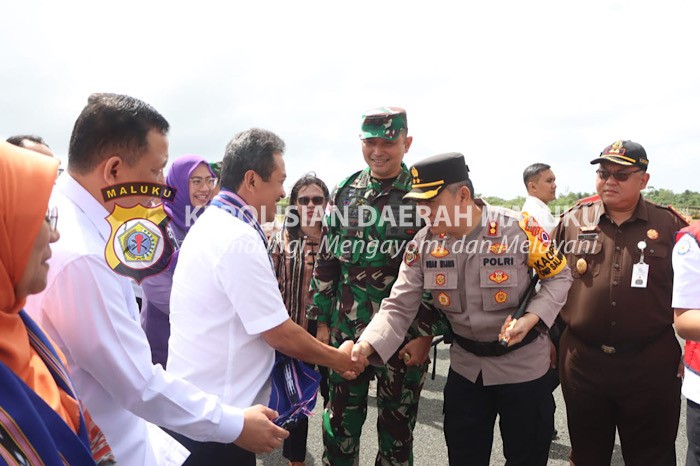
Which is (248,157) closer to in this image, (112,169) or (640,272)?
(112,169)

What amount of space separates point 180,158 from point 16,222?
3.41m

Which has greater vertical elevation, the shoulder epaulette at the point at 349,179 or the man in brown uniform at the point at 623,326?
the shoulder epaulette at the point at 349,179

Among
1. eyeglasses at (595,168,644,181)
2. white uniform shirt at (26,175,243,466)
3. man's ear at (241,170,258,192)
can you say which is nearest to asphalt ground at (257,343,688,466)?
eyeglasses at (595,168,644,181)

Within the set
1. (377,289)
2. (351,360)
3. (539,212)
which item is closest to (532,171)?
(539,212)

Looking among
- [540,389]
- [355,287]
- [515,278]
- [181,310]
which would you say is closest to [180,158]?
[355,287]

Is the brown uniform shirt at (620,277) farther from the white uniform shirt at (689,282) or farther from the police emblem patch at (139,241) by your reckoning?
the police emblem patch at (139,241)

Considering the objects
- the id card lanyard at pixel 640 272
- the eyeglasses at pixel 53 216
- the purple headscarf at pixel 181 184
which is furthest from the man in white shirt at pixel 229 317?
the id card lanyard at pixel 640 272

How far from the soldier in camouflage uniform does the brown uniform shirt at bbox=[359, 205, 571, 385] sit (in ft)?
0.84

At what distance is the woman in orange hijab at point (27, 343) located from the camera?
3.06ft

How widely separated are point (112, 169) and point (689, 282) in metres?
2.34

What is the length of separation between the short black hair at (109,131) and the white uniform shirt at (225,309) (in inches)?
17.9

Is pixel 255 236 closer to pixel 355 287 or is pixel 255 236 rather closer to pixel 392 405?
pixel 355 287

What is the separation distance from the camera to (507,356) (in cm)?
253

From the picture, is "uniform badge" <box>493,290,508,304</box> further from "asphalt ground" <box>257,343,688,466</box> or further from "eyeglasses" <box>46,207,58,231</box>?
"eyeglasses" <box>46,207,58,231</box>
